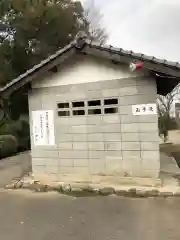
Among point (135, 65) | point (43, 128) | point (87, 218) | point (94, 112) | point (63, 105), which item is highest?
point (135, 65)

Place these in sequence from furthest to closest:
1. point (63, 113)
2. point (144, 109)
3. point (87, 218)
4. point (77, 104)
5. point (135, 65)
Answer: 1. point (63, 113)
2. point (77, 104)
3. point (144, 109)
4. point (135, 65)
5. point (87, 218)

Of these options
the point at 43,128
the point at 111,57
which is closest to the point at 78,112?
the point at 43,128

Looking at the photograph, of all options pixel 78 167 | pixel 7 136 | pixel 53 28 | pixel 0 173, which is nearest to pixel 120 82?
pixel 78 167

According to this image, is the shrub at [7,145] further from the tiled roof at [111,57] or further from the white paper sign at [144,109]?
the white paper sign at [144,109]

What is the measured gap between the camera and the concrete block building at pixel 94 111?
29.5ft

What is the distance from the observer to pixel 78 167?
967 cm

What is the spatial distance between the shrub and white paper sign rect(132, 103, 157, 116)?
1095 cm

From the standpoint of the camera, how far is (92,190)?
29.1ft

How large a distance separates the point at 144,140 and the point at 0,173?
596 centimetres

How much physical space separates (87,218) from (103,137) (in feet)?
9.85

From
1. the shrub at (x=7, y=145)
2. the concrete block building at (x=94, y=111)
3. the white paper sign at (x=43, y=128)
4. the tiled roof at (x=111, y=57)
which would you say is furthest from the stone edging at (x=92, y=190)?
the shrub at (x=7, y=145)

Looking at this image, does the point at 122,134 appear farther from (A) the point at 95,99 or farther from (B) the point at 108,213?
(B) the point at 108,213

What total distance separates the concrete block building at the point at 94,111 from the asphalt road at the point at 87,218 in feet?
4.03

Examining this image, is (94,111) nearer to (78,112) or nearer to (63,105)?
(78,112)
